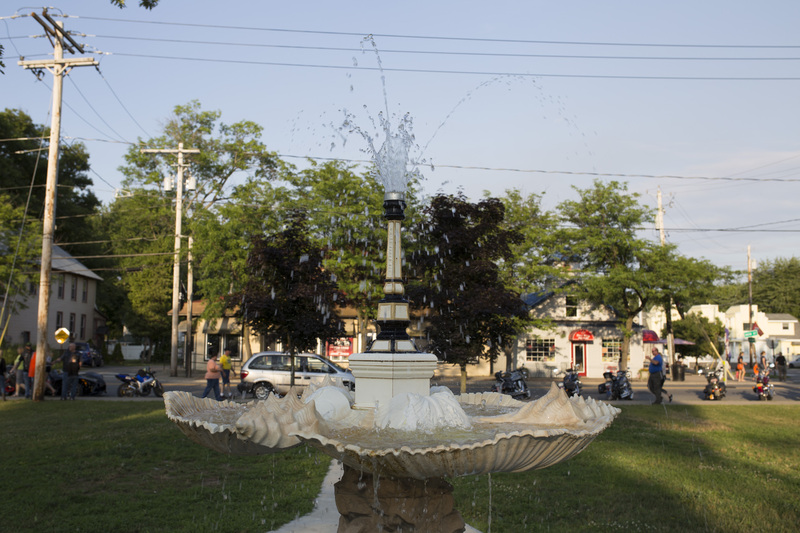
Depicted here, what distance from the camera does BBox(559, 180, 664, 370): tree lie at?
36.4 meters

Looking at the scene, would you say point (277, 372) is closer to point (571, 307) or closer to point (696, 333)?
point (571, 307)

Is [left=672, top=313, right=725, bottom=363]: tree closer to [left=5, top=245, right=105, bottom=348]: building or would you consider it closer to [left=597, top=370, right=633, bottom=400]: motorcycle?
[left=597, top=370, right=633, bottom=400]: motorcycle

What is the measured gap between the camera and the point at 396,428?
4.19 metres

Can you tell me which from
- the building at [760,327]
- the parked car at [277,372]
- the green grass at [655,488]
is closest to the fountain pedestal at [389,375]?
the green grass at [655,488]

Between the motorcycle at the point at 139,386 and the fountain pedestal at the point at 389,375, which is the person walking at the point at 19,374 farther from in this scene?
the fountain pedestal at the point at 389,375

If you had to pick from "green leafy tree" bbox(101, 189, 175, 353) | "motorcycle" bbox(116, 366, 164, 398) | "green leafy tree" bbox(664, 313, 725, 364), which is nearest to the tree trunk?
"green leafy tree" bbox(664, 313, 725, 364)

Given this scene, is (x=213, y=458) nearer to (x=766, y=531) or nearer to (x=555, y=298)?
(x=766, y=531)

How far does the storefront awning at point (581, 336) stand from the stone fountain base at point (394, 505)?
36.2 metres

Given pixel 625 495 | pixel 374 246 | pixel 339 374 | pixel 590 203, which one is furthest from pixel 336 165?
pixel 625 495

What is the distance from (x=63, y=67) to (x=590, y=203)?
27361 mm

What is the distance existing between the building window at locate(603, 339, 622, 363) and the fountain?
3624cm

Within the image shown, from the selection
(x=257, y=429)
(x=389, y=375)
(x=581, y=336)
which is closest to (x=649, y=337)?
(x=581, y=336)

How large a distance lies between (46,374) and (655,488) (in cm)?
1995

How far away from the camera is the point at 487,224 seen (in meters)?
19.2
